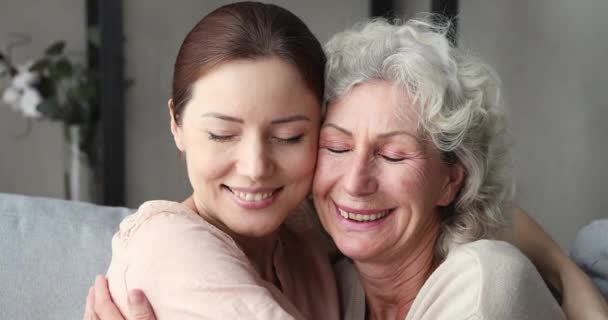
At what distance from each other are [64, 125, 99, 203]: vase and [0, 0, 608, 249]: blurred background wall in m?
0.18

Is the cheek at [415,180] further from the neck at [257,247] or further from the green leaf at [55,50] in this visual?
the green leaf at [55,50]

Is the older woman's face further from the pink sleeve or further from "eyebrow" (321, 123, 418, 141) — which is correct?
the pink sleeve

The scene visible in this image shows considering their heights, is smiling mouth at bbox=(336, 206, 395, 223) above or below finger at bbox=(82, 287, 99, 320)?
above

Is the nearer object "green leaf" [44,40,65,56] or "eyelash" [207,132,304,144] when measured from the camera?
"eyelash" [207,132,304,144]

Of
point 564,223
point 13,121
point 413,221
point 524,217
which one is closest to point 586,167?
point 564,223

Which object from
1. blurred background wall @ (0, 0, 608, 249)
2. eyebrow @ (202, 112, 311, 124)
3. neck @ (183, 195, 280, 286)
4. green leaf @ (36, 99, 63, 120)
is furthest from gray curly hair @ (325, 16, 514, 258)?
green leaf @ (36, 99, 63, 120)

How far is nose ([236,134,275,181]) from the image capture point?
144 centimetres

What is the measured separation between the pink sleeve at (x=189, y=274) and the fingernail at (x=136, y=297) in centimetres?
1

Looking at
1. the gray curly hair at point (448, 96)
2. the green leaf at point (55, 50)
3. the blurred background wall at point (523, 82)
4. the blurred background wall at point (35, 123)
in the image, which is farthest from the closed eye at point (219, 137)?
the blurred background wall at point (35, 123)

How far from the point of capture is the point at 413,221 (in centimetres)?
159

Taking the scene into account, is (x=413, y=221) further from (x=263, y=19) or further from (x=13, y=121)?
(x=13, y=121)

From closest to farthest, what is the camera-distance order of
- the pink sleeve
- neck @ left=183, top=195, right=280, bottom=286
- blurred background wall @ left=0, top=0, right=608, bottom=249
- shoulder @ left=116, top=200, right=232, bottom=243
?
the pink sleeve, shoulder @ left=116, top=200, right=232, bottom=243, neck @ left=183, top=195, right=280, bottom=286, blurred background wall @ left=0, top=0, right=608, bottom=249

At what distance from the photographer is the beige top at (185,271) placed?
4.14ft

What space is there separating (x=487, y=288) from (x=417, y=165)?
280 millimetres
